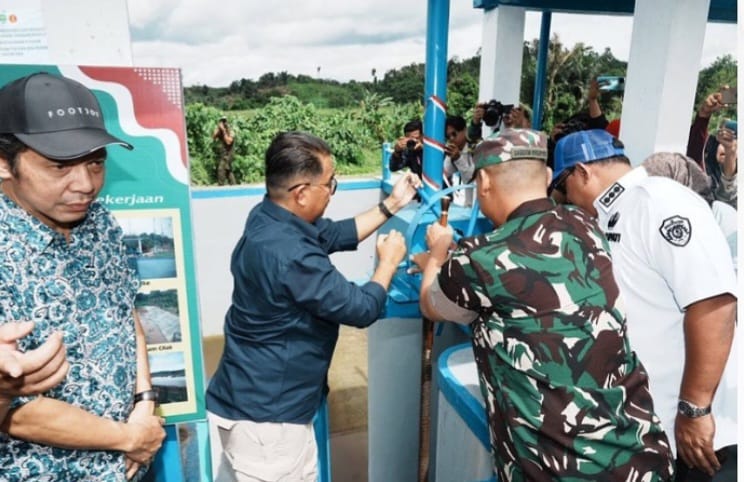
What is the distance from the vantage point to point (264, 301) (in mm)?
1467

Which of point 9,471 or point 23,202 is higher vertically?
point 23,202

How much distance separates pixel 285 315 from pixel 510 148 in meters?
0.78

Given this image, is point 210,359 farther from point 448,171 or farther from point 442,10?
point 442,10

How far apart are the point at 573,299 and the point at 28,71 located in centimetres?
151

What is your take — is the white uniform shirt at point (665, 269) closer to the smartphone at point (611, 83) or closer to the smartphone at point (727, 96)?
the smartphone at point (727, 96)

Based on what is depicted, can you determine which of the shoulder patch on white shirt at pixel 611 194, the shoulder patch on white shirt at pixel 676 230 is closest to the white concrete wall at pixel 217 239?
the shoulder patch on white shirt at pixel 611 194

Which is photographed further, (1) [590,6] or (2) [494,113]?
(1) [590,6]

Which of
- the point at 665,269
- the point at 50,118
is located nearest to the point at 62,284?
the point at 50,118

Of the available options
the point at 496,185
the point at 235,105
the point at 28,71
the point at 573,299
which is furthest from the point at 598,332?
the point at 235,105

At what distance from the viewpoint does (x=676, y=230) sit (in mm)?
1349

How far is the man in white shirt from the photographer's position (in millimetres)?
1319

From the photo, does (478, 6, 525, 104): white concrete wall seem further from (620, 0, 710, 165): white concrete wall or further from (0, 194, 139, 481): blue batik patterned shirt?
(0, 194, 139, 481): blue batik patterned shirt

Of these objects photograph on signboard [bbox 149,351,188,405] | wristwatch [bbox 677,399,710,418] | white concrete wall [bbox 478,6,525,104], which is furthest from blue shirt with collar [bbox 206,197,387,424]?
white concrete wall [bbox 478,6,525,104]

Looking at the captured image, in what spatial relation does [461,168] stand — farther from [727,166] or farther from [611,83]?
[727,166]
